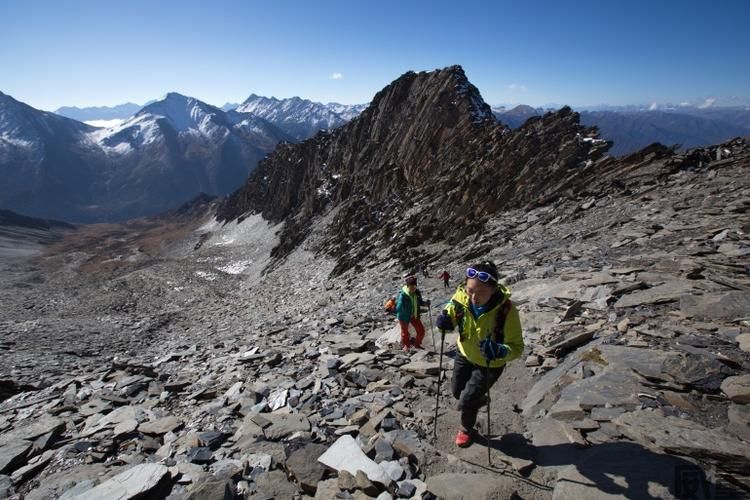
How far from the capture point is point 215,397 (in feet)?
31.8

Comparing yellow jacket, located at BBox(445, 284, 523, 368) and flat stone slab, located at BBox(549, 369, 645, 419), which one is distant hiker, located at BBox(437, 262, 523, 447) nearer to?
yellow jacket, located at BBox(445, 284, 523, 368)

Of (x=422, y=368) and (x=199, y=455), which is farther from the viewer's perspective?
(x=422, y=368)

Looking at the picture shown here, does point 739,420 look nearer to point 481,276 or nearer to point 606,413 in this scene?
point 606,413

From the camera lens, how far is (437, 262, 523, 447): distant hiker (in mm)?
5540

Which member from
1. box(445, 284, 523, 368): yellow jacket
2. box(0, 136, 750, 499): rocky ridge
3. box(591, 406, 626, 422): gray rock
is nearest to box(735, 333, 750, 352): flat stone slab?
box(0, 136, 750, 499): rocky ridge

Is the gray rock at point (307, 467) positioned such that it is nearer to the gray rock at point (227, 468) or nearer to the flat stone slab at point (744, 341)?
the gray rock at point (227, 468)

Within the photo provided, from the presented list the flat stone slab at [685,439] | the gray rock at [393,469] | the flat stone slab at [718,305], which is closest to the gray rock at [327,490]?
the gray rock at [393,469]

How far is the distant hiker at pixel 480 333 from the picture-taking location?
5540 millimetres

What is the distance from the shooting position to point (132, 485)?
5.59 metres

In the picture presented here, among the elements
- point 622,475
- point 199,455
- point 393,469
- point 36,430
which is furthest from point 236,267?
point 622,475

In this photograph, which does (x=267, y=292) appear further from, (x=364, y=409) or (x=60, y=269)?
Answer: (x=60, y=269)

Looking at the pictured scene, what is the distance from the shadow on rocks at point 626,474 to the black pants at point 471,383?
880 mm

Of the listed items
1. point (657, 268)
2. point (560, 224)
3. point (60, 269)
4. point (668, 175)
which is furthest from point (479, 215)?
point (60, 269)

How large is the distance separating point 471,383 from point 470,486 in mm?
1294
